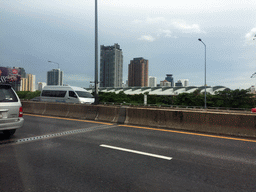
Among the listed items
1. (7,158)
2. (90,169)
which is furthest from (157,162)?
(7,158)

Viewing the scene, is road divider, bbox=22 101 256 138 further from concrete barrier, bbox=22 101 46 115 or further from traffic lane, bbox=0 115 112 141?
concrete barrier, bbox=22 101 46 115

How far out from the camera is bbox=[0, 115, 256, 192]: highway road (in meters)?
3.33

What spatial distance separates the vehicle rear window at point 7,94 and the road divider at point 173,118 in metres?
5.34

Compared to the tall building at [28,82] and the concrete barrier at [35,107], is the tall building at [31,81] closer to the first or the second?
the tall building at [28,82]

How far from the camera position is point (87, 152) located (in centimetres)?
520

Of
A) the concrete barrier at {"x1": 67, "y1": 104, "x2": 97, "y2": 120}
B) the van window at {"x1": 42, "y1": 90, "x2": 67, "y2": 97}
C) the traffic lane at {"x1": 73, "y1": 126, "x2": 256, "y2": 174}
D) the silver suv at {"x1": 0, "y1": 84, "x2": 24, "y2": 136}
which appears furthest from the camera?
the van window at {"x1": 42, "y1": 90, "x2": 67, "y2": 97}

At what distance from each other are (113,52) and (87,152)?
158513 millimetres

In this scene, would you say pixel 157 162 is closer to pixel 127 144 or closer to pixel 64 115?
pixel 127 144

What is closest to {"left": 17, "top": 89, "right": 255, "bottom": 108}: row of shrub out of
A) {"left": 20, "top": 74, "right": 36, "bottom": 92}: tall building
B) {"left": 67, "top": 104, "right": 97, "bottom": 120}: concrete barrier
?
{"left": 67, "top": 104, "right": 97, "bottom": 120}: concrete barrier

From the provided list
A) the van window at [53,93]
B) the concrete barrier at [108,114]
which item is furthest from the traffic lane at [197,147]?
the van window at [53,93]

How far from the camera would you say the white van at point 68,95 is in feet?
67.6

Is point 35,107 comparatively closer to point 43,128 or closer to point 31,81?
A: point 43,128

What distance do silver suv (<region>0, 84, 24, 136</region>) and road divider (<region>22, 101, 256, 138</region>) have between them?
5145 millimetres

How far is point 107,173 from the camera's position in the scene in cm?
382
